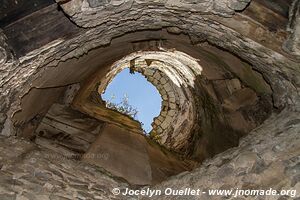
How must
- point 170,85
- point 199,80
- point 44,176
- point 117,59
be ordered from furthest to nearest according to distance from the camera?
point 170,85 < point 199,80 < point 117,59 < point 44,176

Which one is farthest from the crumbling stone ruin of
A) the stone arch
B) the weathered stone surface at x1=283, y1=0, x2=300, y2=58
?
the stone arch

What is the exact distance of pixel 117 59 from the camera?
16.7ft

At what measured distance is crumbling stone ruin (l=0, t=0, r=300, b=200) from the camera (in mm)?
2586

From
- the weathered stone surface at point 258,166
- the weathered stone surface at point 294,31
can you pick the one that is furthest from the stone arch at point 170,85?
the weathered stone surface at point 294,31

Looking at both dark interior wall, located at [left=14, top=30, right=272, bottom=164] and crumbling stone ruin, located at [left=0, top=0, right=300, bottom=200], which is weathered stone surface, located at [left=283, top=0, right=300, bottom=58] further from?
dark interior wall, located at [left=14, top=30, right=272, bottom=164]

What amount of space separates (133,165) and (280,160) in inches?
80.2

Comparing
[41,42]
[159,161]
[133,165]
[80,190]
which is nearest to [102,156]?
[133,165]

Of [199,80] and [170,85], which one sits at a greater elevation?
[170,85]

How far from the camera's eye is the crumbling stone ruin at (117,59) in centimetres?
259

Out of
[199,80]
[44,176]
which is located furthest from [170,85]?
[44,176]

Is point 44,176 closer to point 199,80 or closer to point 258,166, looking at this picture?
point 258,166

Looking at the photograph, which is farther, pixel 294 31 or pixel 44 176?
pixel 44 176

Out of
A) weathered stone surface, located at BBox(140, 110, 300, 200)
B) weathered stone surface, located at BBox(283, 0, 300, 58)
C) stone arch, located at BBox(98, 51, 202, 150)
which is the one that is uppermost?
stone arch, located at BBox(98, 51, 202, 150)

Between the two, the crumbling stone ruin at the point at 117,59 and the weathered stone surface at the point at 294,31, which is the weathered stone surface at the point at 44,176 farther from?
the weathered stone surface at the point at 294,31
